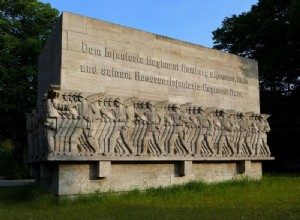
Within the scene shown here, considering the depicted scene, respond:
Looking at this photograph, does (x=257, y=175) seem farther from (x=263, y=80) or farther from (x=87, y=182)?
(x=263, y=80)

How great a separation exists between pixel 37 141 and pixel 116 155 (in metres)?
2.62

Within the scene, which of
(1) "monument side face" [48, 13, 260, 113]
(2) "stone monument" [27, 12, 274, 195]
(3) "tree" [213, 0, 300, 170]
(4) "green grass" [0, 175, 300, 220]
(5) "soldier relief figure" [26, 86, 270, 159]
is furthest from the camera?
(3) "tree" [213, 0, 300, 170]

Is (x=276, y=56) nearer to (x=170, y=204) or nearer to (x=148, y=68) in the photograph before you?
(x=148, y=68)

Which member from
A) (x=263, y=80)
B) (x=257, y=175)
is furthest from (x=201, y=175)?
(x=263, y=80)

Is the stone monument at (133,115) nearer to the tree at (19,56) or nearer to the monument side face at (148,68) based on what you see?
the monument side face at (148,68)

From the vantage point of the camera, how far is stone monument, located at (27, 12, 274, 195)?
1166 centimetres

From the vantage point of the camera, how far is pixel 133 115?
42.4ft

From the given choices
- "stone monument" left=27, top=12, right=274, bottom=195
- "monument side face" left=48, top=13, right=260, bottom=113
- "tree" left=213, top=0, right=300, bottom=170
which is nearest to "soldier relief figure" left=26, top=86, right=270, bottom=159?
"stone monument" left=27, top=12, right=274, bottom=195

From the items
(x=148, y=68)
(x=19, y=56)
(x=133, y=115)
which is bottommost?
(x=133, y=115)

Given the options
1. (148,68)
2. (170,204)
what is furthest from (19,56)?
(170,204)

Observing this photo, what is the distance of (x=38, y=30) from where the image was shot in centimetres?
2781

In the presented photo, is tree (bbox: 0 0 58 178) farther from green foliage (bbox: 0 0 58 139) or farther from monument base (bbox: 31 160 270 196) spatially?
monument base (bbox: 31 160 270 196)

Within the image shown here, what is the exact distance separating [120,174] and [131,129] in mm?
1450

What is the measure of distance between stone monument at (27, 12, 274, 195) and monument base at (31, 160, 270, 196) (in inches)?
1.2
